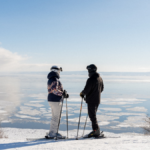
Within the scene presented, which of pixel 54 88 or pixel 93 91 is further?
pixel 93 91

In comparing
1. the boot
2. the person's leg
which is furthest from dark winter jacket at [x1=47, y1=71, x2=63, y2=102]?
the boot

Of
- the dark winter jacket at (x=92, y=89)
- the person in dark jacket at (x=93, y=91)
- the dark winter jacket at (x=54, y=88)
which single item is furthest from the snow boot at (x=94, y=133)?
the dark winter jacket at (x=54, y=88)

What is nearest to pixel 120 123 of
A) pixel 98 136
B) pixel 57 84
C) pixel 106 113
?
pixel 106 113

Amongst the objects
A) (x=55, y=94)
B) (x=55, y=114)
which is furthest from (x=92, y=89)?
(x=55, y=114)

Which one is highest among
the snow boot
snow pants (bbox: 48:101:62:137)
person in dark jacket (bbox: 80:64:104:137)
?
person in dark jacket (bbox: 80:64:104:137)

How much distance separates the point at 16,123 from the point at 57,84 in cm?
764

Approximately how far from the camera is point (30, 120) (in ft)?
36.3

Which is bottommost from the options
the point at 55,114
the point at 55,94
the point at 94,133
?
the point at 94,133

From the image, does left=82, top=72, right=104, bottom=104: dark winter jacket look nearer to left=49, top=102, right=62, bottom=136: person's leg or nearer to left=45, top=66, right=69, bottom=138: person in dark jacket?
left=45, top=66, right=69, bottom=138: person in dark jacket

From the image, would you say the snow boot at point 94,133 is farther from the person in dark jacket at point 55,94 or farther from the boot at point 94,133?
the person in dark jacket at point 55,94

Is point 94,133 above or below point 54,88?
below

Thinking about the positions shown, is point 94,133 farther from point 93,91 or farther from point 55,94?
point 55,94

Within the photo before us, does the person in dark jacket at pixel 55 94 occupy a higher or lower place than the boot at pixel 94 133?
higher

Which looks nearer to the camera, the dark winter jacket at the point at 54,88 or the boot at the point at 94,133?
the dark winter jacket at the point at 54,88
